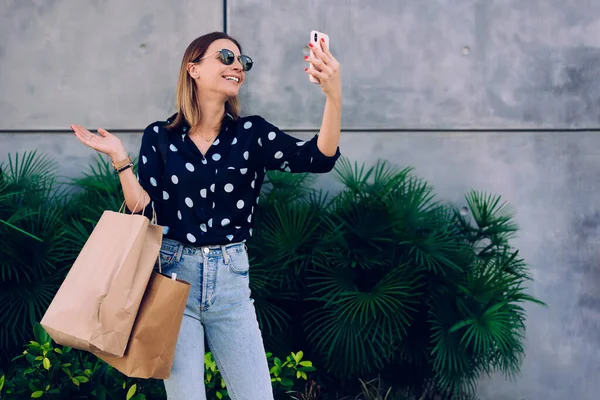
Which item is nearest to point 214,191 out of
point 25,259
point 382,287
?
point 382,287

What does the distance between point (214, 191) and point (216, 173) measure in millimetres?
56

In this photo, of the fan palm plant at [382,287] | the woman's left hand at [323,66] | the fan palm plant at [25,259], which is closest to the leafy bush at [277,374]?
the fan palm plant at [382,287]

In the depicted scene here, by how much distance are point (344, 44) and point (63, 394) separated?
8.02 feet

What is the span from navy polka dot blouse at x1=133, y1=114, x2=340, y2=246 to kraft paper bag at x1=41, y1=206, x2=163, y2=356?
17cm

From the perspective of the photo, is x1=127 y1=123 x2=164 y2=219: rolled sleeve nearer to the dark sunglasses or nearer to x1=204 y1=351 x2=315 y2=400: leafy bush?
the dark sunglasses

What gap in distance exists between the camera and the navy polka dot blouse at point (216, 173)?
2168 mm

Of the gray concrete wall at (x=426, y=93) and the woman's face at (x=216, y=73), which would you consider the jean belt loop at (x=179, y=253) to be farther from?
the gray concrete wall at (x=426, y=93)

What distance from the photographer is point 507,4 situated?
4.32 meters

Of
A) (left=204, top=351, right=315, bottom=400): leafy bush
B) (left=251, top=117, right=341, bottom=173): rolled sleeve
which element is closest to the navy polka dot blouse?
(left=251, top=117, right=341, bottom=173): rolled sleeve

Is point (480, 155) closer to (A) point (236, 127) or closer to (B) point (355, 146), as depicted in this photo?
(B) point (355, 146)

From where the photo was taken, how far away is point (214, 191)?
218cm

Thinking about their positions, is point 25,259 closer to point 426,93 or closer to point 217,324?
point 217,324

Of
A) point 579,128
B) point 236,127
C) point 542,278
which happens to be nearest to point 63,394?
point 236,127

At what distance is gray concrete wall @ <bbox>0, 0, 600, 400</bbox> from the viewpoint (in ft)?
13.8
